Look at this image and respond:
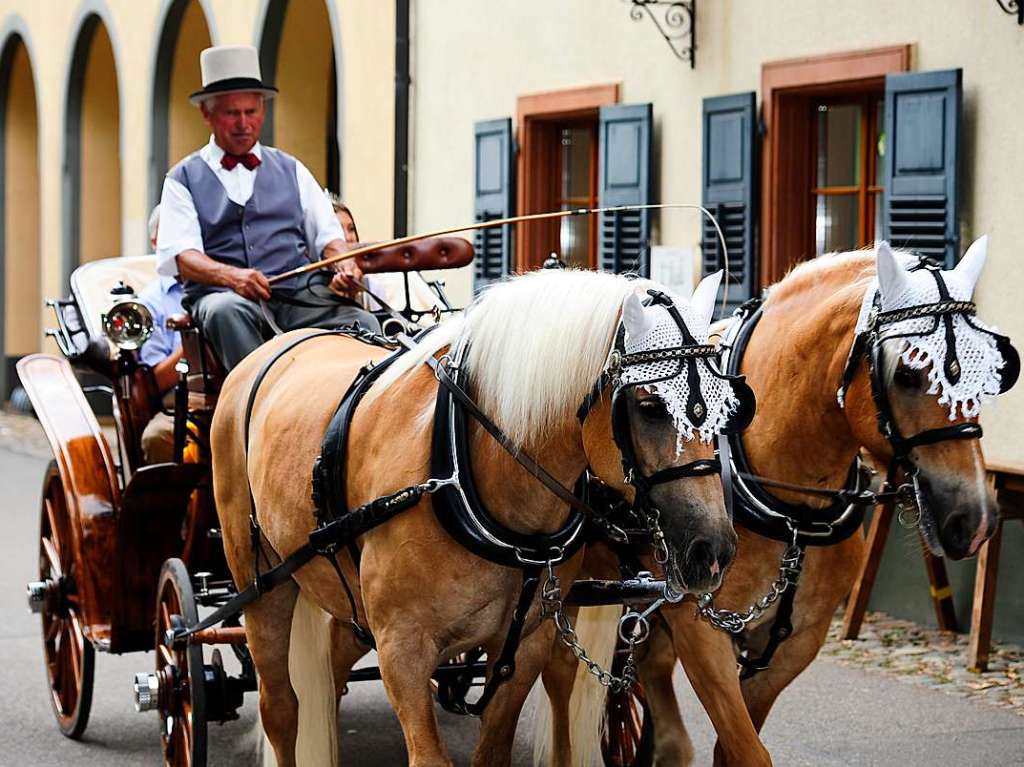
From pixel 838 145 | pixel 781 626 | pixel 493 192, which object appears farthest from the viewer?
pixel 493 192

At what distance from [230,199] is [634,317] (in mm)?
2649

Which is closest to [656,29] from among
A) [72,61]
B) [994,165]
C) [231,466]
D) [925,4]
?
[925,4]

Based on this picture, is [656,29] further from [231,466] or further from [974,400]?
[974,400]

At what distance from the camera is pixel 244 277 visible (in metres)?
5.11

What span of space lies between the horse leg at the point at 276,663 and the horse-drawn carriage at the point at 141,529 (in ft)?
0.34

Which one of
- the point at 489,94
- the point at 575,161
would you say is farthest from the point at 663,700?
the point at 489,94

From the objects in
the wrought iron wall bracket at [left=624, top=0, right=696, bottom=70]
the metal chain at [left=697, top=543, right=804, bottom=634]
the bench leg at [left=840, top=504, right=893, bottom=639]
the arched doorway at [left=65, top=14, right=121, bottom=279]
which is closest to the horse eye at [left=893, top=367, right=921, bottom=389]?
the metal chain at [left=697, top=543, right=804, bottom=634]

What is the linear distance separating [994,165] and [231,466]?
431 centimetres

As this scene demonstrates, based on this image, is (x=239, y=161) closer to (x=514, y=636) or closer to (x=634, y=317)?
(x=514, y=636)

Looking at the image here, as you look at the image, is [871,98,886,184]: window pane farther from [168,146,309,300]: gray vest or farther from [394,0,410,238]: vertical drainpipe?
[394,0,410,238]: vertical drainpipe

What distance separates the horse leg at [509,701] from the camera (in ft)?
12.3

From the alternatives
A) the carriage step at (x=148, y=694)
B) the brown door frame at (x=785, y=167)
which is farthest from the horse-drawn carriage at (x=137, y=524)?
the brown door frame at (x=785, y=167)

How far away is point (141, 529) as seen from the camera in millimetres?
5496

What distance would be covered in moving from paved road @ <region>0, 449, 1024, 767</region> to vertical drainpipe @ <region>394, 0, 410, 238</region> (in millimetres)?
5752
